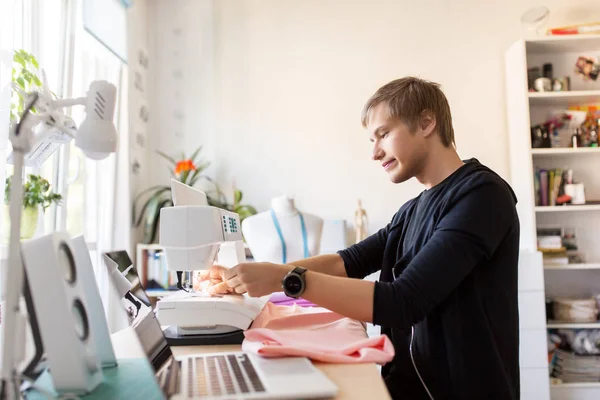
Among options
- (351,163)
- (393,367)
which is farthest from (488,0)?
(393,367)

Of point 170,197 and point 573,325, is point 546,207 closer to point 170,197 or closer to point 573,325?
point 573,325

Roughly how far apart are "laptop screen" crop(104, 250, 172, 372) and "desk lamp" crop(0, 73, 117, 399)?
0.21 metres

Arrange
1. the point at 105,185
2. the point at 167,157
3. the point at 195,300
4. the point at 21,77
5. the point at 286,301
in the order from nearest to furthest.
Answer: the point at 195,300
the point at 286,301
the point at 21,77
the point at 105,185
the point at 167,157

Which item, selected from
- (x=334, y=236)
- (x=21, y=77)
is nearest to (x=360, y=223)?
(x=334, y=236)

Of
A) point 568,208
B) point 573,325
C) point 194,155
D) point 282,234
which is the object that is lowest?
point 573,325

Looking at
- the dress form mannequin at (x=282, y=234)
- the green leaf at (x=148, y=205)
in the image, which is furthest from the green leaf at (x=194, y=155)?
the dress form mannequin at (x=282, y=234)

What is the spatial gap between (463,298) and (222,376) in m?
0.61

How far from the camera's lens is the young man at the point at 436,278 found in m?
1.15

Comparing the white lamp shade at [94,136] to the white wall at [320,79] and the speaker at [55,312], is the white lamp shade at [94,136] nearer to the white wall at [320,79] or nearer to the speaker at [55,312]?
the speaker at [55,312]

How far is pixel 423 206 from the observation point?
58.1 inches

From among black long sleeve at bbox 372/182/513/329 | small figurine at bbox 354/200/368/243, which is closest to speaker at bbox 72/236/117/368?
black long sleeve at bbox 372/182/513/329

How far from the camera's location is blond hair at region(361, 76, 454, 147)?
4.66 ft

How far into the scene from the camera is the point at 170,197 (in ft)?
11.3

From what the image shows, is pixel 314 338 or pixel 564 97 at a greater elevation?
pixel 564 97
